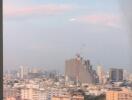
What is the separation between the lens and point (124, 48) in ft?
7.01

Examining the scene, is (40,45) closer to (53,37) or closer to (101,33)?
(53,37)

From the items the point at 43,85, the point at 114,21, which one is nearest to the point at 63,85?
the point at 43,85

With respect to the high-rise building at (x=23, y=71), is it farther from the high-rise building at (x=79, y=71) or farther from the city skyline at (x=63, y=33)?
the high-rise building at (x=79, y=71)

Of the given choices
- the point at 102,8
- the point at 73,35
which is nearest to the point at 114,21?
the point at 102,8

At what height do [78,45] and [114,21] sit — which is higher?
[114,21]

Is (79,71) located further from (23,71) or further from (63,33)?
(23,71)

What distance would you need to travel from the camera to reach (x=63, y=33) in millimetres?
2123

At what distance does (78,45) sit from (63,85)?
1.04ft

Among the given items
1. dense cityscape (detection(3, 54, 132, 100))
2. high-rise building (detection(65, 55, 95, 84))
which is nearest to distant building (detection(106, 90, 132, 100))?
dense cityscape (detection(3, 54, 132, 100))

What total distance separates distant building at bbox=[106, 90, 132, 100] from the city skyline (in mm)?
185

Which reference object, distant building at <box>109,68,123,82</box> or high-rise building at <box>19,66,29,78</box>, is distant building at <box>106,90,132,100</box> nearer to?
distant building at <box>109,68,123,82</box>

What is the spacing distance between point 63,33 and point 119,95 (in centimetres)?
61

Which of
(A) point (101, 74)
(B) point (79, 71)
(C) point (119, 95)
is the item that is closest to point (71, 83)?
(B) point (79, 71)

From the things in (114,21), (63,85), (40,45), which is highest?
(114,21)
